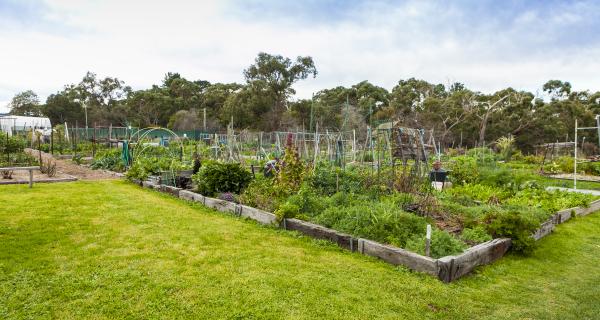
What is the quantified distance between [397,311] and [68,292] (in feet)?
9.08

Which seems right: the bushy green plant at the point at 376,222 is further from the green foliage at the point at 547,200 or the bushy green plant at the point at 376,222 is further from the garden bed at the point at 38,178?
the garden bed at the point at 38,178

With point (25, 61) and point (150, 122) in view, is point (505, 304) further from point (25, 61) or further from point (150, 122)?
point (150, 122)

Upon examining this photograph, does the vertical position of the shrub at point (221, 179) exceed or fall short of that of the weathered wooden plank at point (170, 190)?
it exceeds it

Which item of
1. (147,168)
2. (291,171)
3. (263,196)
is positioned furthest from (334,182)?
(147,168)

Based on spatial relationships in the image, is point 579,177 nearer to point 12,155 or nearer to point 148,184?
point 148,184

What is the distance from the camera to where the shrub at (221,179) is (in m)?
7.34

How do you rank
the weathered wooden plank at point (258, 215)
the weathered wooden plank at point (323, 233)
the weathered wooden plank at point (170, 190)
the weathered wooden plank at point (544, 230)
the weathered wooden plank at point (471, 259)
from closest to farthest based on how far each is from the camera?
the weathered wooden plank at point (471, 259) < the weathered wooden plank at point (323, 233) < the weathered wooden plank at point (544, 230) < the weathered wooden plank at point (258, 215) < the weathered wooden plank at point (170, 190)

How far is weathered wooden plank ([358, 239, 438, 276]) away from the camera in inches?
147

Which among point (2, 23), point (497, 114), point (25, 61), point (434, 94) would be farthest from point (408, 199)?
point (434, 94)

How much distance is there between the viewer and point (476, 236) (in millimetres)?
4625

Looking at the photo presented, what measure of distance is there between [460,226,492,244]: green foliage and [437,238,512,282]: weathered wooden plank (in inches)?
4.4

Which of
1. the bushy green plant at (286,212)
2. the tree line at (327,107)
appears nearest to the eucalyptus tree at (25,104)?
the tree line at (327,107)

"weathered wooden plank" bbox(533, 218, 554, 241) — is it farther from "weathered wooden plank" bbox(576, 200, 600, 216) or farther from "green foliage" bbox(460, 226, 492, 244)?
"weathered wooden plank" bbox(576, 200, 600, 216)

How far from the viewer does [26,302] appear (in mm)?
2926
